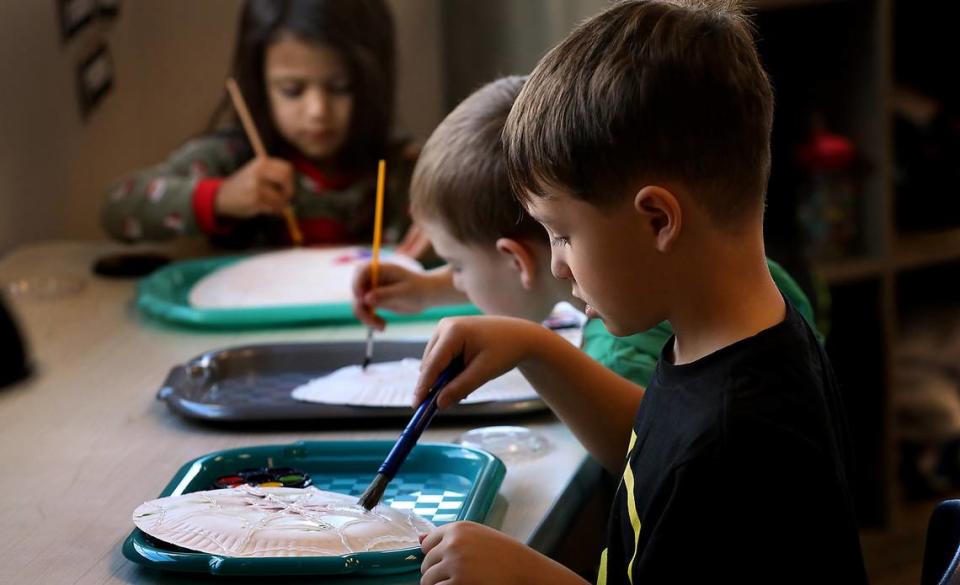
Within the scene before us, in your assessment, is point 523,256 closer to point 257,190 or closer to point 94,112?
point 257,190

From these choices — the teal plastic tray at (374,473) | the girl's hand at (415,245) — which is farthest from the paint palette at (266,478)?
the girl's hand at (415,245)

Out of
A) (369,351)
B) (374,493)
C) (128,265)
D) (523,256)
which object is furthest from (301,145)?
(374,493)

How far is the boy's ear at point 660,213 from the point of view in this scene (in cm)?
69

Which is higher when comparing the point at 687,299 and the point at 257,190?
the point at 687,299

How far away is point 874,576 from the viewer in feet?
7.10

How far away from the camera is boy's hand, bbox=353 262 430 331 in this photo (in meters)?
1.28

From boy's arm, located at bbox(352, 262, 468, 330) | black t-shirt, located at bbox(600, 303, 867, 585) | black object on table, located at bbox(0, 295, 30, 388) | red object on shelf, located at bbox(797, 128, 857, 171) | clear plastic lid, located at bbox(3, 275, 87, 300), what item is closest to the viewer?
black t-shirt, located at bbox(600, 303, 867, 585)

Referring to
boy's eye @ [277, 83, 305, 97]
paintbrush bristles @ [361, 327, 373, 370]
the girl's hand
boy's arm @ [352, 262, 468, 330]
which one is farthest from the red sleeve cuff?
paintbrush bristles @ [361, 327, 373, 370]

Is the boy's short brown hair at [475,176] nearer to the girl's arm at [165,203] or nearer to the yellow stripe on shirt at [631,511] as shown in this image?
the yellow stripe on shirt at [631,511]

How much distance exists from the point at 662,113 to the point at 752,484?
20 centimetres

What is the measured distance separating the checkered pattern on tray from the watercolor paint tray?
4.1 inches

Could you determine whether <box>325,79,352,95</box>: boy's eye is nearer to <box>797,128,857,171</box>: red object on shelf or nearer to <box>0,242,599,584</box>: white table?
<box>0,242,599,584</box>: white table

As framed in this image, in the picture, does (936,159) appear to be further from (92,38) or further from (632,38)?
(632,38)

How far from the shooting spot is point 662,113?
69cm
